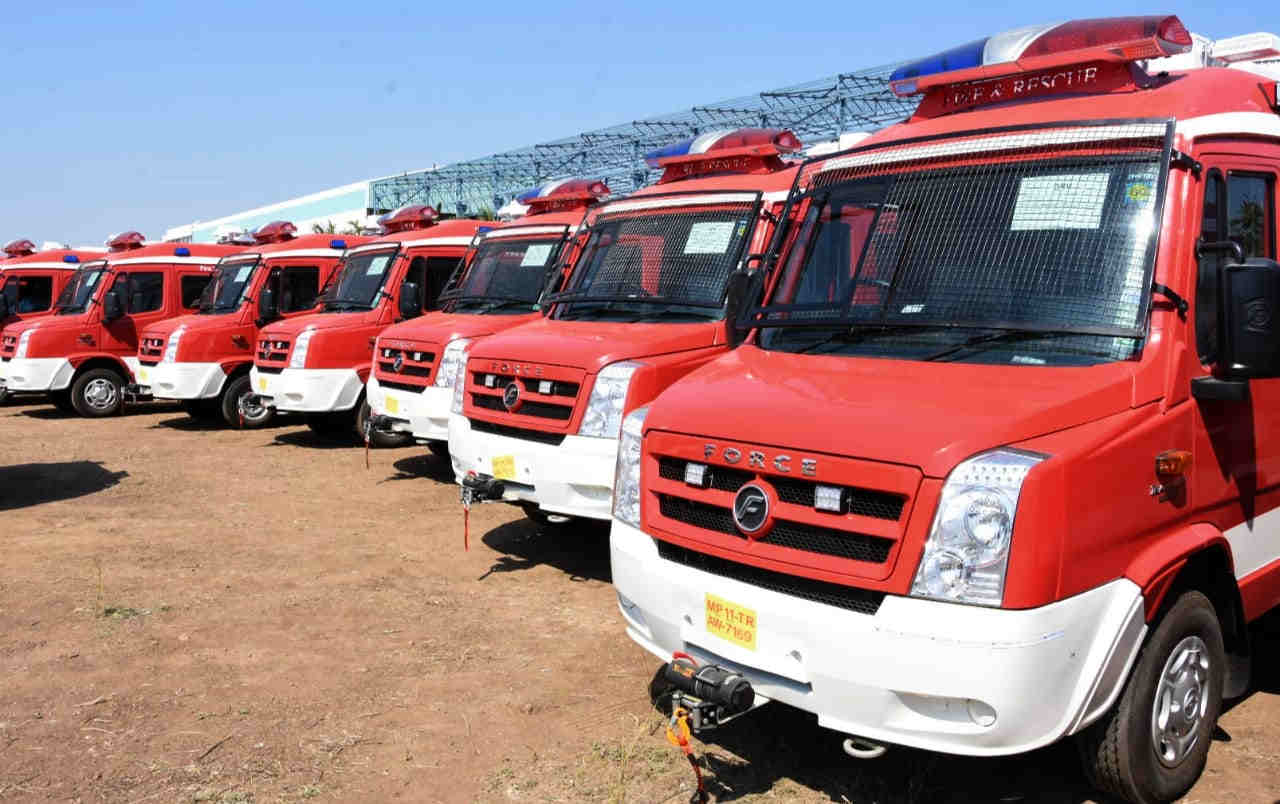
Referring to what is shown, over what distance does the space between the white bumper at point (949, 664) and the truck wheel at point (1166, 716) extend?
167mm

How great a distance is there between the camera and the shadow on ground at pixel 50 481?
9773 millimetres

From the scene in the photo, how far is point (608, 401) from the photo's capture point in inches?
247

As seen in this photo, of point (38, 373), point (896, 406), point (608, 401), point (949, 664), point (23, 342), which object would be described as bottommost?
point (38, 373)

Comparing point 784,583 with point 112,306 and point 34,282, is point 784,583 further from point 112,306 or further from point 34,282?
point 34,282

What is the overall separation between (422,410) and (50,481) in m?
4.31

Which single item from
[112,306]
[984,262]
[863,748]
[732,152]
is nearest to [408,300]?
[732,152]

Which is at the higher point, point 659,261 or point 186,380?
point 659,261

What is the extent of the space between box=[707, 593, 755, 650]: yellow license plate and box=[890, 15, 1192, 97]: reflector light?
2.73 meters

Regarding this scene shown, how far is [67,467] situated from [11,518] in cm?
260

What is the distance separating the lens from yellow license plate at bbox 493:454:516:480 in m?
6.64

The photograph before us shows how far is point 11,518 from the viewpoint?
8.92 metres

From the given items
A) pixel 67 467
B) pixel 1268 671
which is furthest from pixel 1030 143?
pixel 67 467

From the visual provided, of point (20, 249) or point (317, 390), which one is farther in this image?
point (20, 249)

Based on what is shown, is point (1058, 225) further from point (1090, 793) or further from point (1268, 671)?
point (1268, 671)
